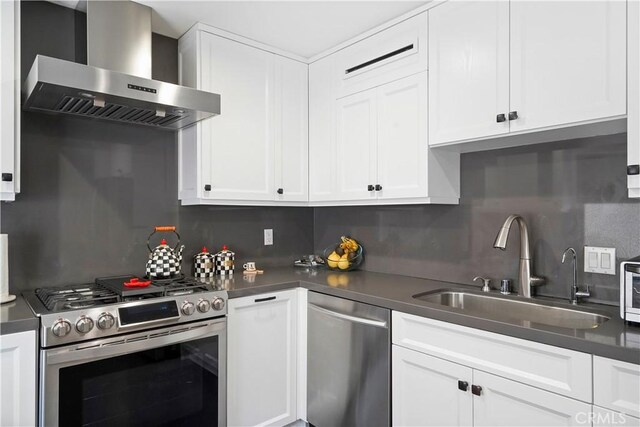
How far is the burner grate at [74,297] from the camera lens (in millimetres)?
1622

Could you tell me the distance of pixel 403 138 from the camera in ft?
7.10

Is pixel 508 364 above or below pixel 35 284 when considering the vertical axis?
below

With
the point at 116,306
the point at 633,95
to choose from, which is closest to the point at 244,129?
the point at 116,306

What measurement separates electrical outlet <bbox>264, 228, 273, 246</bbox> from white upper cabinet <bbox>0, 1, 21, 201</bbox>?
58.7 inches

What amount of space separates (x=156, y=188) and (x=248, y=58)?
980 millimetres

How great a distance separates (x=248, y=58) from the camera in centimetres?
246

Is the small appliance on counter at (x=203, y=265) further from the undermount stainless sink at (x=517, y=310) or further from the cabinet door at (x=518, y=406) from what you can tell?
the cabinet door at (x=518, y=406)

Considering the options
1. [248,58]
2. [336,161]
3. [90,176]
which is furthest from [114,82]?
[336,161]

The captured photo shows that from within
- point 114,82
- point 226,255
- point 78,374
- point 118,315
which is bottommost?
point 78,374

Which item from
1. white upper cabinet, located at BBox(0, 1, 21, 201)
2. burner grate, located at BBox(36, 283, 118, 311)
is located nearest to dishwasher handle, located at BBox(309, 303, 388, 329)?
burner grate, located at BBox(36, 283, 118, 311)

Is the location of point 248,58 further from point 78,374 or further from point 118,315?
point 78,374

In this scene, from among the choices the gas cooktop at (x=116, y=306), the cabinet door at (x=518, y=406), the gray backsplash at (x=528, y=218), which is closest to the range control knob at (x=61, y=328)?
the gas cooktop at (x=116, y=306)

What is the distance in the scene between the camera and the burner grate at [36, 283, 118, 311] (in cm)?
162

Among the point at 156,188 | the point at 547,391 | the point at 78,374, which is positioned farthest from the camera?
the point at 156,188
